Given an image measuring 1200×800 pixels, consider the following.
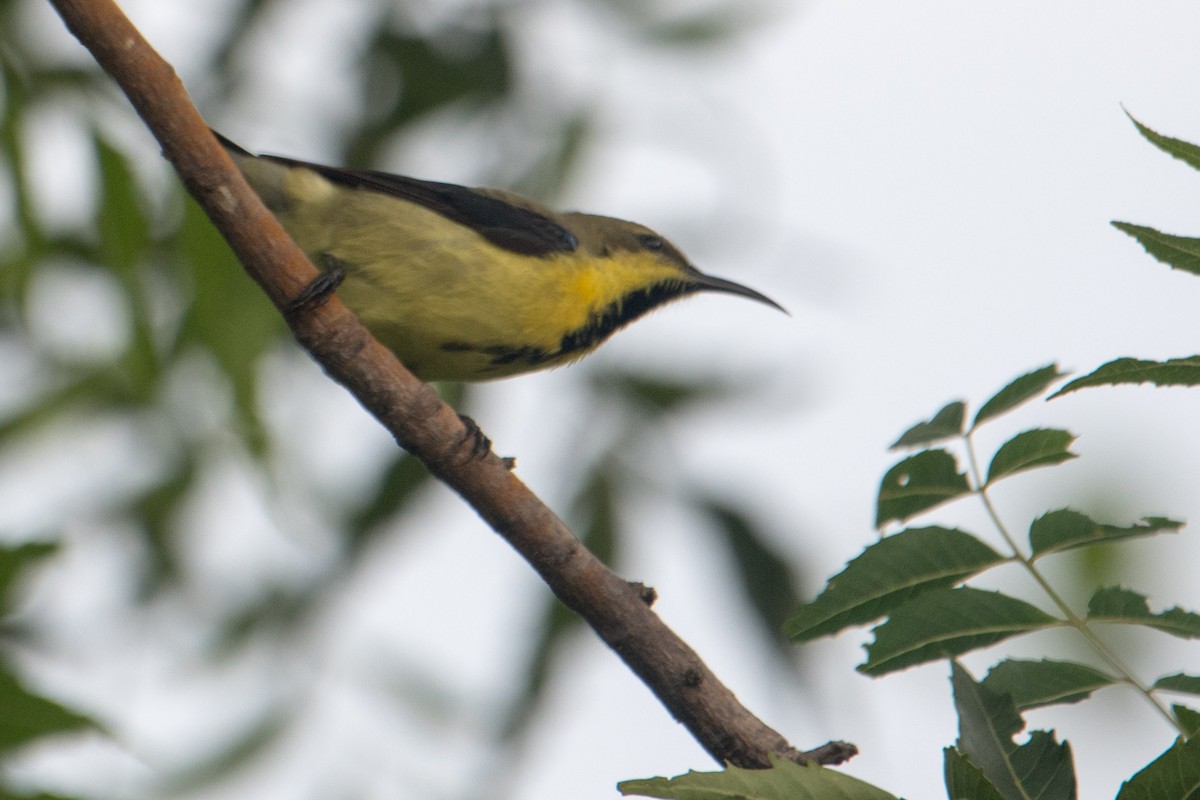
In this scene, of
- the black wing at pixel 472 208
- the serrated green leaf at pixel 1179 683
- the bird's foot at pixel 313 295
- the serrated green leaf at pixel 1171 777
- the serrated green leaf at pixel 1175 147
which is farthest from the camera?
the black wing at pixel 472 208

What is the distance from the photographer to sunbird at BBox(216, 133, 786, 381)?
363cm

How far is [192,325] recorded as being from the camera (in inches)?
127

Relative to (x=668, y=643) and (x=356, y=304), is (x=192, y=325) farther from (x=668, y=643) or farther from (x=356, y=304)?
(x=668, y=643)

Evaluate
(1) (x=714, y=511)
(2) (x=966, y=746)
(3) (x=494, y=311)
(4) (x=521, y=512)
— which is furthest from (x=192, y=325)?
(2) (x=966, y=746)

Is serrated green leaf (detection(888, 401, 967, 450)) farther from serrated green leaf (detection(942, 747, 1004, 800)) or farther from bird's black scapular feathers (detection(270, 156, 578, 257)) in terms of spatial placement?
bird's black scapular feathers (detection(270, 156, 578, 257))

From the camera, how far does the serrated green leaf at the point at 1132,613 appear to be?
1.69 m

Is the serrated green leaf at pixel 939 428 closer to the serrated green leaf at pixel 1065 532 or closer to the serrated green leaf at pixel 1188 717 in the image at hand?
the serrated green leaf at pixel 1065 532

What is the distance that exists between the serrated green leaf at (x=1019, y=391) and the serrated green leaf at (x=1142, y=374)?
0.22m

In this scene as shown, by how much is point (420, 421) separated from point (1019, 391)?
1074 mm

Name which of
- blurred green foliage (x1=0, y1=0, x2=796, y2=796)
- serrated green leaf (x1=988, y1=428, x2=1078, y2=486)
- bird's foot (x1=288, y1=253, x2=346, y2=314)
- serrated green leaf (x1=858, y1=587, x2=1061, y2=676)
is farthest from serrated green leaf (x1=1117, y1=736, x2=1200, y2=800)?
blurred green foliage (x1=0, y1=0, x2=796, y2=796)

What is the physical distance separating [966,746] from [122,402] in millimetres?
3047

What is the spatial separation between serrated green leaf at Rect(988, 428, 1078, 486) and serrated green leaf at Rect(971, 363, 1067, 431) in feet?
0.19

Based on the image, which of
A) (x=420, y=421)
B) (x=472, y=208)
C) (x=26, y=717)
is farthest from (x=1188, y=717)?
(x=472, y=208)

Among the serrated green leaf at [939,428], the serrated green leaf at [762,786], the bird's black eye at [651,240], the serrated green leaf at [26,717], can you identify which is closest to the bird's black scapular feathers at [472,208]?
the bird's black eye at [651,240]
